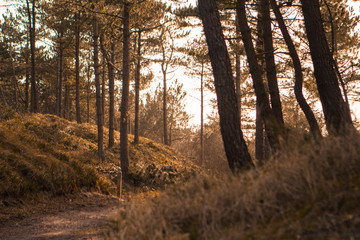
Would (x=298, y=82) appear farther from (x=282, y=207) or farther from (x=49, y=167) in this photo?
(x=49, y=167)

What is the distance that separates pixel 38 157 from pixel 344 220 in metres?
8.39

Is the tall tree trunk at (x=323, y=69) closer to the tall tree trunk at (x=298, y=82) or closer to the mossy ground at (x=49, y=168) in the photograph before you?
the tall tree trunk at (x=298, y=82)

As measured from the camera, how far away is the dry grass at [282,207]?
7.64ft

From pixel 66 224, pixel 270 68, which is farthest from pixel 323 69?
pixel 66 224

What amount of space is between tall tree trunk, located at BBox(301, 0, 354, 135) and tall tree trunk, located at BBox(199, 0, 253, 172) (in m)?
1.65

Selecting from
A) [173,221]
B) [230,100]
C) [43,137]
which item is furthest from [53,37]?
[173,221]

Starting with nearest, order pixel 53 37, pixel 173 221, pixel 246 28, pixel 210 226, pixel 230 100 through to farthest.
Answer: pixel 210 226, pixel 173 221, pixel 230 100, pixel 246 28, pixel 53 37

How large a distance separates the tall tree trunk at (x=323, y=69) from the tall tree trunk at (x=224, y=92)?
5.43 ft

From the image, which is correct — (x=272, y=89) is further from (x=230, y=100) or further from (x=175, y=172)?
(x=175, y=172)

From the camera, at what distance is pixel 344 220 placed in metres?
2.22

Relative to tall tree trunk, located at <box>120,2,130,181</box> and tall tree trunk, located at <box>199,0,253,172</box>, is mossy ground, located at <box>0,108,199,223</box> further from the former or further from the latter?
tall tree trunk, located at <box>199,0,253,172</box>

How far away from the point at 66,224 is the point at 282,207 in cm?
523

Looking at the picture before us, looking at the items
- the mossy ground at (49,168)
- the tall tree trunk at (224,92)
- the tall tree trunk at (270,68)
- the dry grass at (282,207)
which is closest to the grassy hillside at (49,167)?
the mossy ground at (49,168)

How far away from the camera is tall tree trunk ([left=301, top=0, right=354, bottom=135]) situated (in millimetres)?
5403
